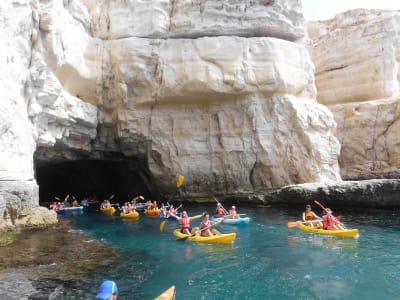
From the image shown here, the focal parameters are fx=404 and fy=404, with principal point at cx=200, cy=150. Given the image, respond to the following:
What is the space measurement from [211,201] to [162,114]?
21.2 ft

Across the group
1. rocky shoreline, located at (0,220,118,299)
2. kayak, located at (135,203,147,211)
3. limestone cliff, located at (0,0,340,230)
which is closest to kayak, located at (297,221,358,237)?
rocky shoreline, located at (0,220,118,299)

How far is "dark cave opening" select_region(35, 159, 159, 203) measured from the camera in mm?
33469

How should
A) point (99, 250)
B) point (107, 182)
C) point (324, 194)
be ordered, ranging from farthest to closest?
1. point (107, 182)
2. point (324, 194)
3. point (99, 250)

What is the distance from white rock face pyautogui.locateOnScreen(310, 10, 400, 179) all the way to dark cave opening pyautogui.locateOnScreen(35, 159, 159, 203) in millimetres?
15773

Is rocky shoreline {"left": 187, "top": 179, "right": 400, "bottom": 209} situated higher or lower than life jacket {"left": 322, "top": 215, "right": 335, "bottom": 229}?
higher

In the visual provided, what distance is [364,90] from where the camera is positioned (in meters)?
31.7

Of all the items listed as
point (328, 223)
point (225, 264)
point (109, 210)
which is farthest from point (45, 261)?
point (109, 210)

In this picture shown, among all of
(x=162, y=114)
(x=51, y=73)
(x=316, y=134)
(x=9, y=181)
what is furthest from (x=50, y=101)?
(x=316, y=134)

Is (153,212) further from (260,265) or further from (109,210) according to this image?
(260,265)

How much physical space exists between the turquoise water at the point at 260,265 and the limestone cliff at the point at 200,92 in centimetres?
777

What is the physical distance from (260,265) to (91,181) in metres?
28.8

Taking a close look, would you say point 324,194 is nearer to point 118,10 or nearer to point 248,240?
point 248,240

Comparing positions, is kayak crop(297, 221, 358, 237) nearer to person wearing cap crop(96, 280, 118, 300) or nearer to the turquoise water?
the turquoise water

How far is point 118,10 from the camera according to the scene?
24.3 meters
